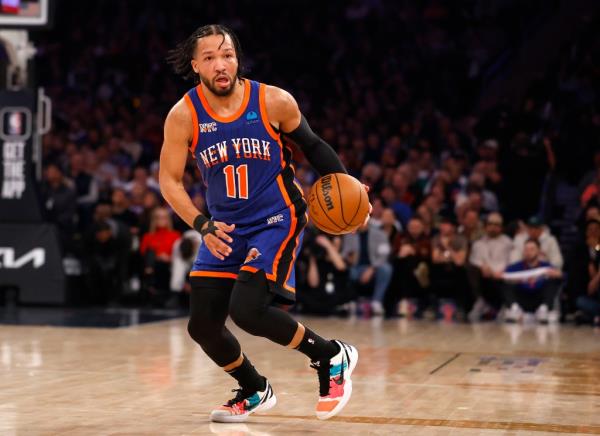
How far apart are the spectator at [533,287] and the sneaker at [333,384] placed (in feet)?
25.7

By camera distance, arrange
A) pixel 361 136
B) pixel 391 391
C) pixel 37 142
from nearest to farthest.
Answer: pixel 391 391 → pixel 37 142 → pixel 361 136

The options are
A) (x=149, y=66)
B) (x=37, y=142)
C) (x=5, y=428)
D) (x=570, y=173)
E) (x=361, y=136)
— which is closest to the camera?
(x=5, y=428)

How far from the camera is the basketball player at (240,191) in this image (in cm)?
525

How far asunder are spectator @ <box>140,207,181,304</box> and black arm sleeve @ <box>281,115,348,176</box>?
8954 millimetres

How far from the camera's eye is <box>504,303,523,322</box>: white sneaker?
12.9 m

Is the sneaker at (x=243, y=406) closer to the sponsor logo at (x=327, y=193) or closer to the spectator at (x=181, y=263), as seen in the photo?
the sponsor logo at (x=327, y=193)

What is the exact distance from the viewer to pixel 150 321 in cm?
1199

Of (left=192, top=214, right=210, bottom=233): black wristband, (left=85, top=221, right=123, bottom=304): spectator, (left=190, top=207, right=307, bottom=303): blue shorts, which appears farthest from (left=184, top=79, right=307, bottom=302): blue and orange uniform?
(left=85, top=221, right=123, bottom=304): spectator

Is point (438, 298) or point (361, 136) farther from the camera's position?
point (361, 136)

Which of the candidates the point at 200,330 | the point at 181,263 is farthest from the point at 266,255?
the point at 181,263

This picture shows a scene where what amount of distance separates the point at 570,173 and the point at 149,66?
29.0 feet

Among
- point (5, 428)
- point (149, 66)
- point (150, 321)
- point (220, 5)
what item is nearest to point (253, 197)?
point (5, 428)

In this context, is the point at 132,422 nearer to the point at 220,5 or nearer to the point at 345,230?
the point at 345,230

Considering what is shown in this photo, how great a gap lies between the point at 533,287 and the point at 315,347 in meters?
8.11
